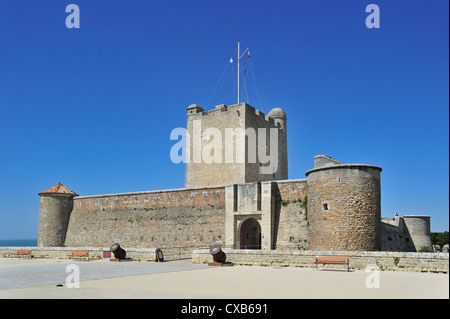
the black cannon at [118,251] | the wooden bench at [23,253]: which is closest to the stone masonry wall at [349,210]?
the black cannon at [118,251]

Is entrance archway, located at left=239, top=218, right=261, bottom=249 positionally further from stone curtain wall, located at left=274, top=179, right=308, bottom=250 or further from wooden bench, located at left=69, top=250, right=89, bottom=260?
wooden bench, located at left=69, top=250, right=89, bottom=260

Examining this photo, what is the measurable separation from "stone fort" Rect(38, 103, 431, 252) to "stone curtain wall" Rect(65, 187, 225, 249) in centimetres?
7

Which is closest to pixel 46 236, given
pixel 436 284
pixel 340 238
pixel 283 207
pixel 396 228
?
pixel 283 207

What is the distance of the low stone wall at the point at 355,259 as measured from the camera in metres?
13.5

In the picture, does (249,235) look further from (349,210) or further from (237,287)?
(237,287)

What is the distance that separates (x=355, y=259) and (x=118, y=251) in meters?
11.7

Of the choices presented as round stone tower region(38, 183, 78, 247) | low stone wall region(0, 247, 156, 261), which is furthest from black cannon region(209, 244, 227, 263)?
round stone tower region(38, 183, 78, 247)

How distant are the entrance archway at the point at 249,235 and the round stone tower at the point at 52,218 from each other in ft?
57.2

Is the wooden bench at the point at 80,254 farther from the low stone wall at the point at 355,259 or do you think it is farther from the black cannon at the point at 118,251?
the low stone wall at the point at 355,259

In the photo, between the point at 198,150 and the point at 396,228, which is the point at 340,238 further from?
the point at 198,150

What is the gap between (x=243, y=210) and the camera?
77.4 ft

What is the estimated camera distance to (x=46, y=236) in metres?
32.8

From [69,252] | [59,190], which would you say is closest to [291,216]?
[69,252]
